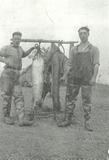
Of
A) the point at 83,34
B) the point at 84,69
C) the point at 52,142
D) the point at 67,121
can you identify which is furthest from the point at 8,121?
the point at 83,34

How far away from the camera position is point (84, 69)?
698cm

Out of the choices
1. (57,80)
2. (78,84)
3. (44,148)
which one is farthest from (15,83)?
(44,148)

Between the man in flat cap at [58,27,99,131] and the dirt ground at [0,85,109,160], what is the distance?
412mm

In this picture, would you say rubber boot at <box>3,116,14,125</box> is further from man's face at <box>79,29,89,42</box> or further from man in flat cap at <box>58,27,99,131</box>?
man's face at <box>79,29,89,42</box>

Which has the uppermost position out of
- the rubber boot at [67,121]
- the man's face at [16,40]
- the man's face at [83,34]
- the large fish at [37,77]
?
the man's face at [83,34]

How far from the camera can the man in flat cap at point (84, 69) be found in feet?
22.6

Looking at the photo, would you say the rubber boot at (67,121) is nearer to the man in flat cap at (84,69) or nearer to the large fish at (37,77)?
the man in flat cap at (84,69)

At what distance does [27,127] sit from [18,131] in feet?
1.62

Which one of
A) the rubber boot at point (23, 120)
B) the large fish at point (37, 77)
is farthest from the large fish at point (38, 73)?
the rubber boot at point (23, 120)

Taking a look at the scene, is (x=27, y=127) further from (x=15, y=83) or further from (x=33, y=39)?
(x=33, y=39)

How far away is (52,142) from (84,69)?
183 cm

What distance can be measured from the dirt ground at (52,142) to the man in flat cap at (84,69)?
1.35 feet

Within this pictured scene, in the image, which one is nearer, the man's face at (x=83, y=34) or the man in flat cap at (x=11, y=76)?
the man's face at (x=83, y=34)

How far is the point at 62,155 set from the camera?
17.2 feet
